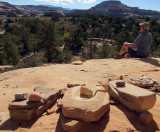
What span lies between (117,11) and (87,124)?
11971cm

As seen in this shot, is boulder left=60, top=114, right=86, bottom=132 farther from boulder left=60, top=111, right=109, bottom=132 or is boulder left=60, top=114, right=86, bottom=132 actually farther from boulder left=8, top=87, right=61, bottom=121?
boulder left=8, top=87, right=61, bottom=121

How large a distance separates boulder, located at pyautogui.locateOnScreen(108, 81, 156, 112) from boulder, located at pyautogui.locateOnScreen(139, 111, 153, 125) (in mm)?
109

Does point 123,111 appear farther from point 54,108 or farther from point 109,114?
point 54,108

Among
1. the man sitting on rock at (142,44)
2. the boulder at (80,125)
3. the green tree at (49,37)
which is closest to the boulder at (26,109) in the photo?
the boulder at (80,125)

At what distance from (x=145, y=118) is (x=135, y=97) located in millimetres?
393

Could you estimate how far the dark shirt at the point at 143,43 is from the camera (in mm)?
7516

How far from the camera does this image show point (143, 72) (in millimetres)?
5855

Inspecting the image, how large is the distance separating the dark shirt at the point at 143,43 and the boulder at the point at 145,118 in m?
5.10

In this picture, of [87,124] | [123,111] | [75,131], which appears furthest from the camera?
[123,111]

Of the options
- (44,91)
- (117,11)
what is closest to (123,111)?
(44,91)

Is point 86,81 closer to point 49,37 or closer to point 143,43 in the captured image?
point 143,43

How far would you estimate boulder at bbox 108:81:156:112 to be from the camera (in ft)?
10.0

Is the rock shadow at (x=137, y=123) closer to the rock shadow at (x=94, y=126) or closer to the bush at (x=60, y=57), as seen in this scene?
the rock shadow at (x=94, y=126)

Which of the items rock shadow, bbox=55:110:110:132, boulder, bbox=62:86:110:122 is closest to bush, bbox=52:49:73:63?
boulder, bbox=62:86:110:122
